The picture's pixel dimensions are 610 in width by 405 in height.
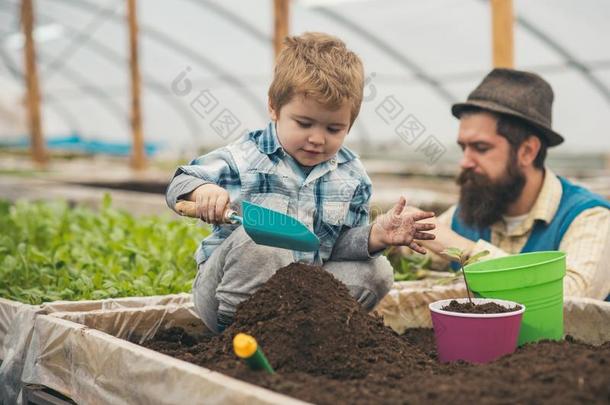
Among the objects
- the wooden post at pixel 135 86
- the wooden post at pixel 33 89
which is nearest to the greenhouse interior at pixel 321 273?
the wooden post at pixel 135 86

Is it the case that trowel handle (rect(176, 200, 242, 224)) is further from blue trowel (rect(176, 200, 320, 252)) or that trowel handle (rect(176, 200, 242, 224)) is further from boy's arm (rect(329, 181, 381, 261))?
boy's arm (rect(329, 181, 381, 261))

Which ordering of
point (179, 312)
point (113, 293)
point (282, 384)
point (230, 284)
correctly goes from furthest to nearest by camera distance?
1. point (113, 293)
2. point (179, 312)
3. point (230, 284)
4. point (282, 384)

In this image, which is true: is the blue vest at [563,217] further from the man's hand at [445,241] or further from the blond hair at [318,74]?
the blond hair at [318,74]

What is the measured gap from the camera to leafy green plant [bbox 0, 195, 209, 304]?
2850mm

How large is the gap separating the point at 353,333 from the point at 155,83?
15325 millimetres

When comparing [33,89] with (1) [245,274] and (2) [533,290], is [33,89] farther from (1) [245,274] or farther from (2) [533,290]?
(2) [533,290]

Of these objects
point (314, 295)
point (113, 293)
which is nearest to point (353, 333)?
point (314, 295)

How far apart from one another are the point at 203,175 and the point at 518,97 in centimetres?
157

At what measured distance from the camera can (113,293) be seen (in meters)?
2.76

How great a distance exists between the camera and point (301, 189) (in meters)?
2.21

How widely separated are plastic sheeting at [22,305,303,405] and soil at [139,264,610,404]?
108 mm

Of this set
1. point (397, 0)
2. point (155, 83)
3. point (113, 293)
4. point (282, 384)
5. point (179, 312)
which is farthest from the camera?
point (155, 83)

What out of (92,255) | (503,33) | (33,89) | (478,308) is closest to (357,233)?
(478,308)

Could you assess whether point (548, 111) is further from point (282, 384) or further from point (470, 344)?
point (282, 384)
